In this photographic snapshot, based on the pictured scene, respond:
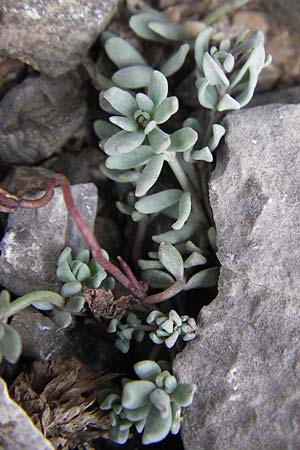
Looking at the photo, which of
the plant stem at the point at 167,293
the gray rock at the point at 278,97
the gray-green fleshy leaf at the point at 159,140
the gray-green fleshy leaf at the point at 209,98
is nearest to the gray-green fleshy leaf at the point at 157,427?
the plant stem at the point at 167,293

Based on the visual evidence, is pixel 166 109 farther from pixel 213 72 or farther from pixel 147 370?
pixel 147 370

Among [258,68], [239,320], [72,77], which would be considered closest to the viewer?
[239,320]

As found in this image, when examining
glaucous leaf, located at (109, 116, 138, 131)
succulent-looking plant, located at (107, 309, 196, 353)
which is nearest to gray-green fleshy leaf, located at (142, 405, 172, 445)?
succulent-looking plant, located at (107, 309, 196, 353)

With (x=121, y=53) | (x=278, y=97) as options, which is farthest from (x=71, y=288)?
(x=278, y=97)

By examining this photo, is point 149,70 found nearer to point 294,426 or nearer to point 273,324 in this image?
point 273,324

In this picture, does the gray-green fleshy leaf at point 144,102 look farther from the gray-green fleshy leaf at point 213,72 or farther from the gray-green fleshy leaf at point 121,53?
the gray-green fleshy leaf at point 121,53

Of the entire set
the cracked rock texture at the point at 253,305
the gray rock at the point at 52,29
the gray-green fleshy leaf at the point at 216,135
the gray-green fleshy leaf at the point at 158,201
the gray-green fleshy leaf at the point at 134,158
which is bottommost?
the cracked rock texture at the point at 253,305

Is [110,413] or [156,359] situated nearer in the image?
[110,413]

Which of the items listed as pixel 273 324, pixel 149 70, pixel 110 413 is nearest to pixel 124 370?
pixel 110 413
